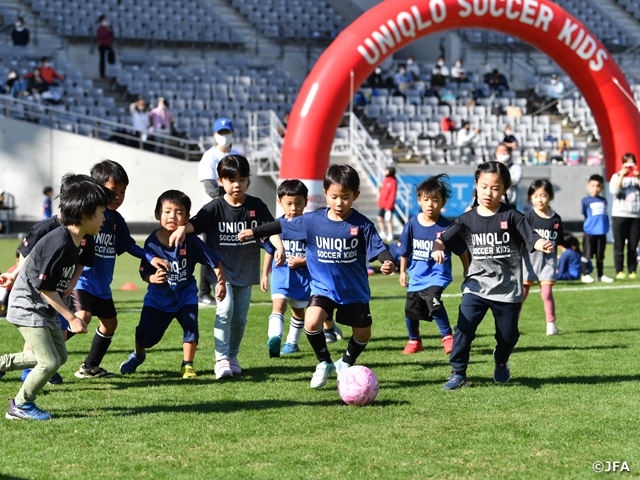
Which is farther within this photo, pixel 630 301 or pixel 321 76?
pixel 321 76

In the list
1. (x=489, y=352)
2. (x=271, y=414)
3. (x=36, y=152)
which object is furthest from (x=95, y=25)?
(x=271, y=414)

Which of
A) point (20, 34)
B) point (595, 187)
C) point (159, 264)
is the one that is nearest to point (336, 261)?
point (159, 264)

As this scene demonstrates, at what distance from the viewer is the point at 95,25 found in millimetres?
28781

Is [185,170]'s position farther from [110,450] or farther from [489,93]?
[110,450]

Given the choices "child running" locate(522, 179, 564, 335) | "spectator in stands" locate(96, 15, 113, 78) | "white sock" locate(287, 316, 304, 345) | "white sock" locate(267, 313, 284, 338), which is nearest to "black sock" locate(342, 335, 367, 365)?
"white sock" locate(267, 313, 284, 338)

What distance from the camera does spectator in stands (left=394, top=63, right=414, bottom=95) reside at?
28.9 metres

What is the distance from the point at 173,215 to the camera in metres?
6.96

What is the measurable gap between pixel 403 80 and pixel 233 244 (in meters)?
22.5

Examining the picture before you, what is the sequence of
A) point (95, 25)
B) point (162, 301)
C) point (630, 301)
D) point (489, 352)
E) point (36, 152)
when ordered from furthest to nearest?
point (95, 25), point (36, 152), point (630, 301), point (489, 352), point (162, 301)

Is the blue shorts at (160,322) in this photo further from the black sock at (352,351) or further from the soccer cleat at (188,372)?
the black sock at (352,351)

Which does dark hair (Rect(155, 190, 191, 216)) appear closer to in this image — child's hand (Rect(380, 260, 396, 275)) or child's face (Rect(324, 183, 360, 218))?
child's face (Rect(324, 183, 360, 218))

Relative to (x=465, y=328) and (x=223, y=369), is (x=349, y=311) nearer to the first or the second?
(x=465, y=328)

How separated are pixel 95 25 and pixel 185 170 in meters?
7.70

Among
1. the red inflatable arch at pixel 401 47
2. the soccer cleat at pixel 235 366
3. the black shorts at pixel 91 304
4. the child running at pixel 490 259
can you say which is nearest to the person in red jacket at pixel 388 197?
the red inflatable arch at pixel 401 47
